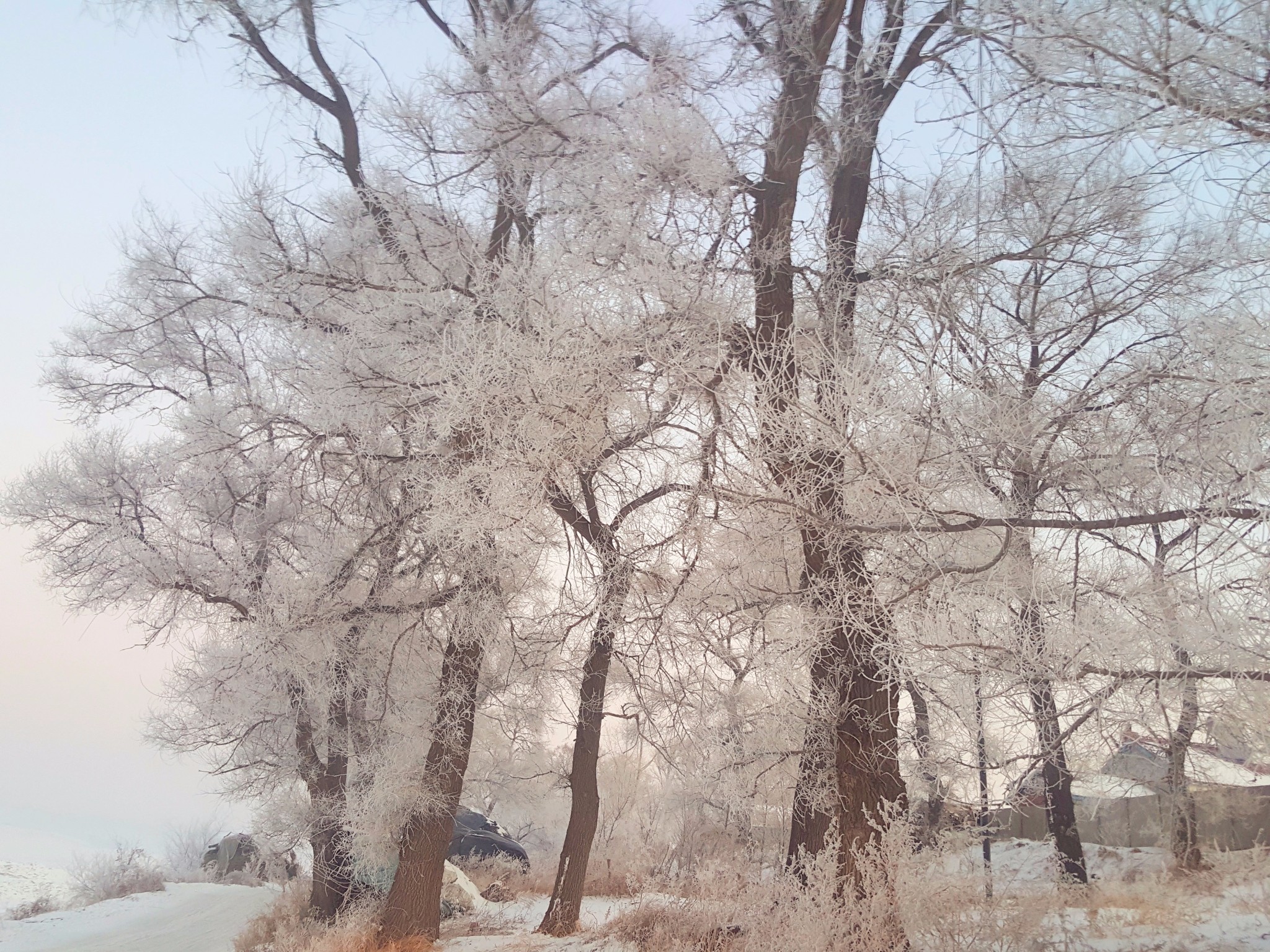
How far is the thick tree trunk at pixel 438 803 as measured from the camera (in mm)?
9320

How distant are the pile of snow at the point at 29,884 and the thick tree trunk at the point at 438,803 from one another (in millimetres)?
9170

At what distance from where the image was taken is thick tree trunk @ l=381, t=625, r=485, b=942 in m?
9.32

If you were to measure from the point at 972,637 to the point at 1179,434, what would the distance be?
1881 millimetres

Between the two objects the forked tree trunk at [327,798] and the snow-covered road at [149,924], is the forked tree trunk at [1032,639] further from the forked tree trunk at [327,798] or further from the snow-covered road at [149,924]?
the snow-covered road at [149,924]

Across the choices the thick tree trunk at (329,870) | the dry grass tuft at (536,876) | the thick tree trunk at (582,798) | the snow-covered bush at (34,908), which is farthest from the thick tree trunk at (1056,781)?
the snow-covered bush at (34,908)

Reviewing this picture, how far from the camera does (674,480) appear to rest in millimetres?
7652

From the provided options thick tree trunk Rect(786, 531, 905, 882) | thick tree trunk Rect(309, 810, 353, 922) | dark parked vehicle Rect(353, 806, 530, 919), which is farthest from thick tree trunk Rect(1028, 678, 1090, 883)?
dark parked vehicle Rect(353, 806, 530, 919)

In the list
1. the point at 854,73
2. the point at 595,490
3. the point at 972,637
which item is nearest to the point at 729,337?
the point at 595,490

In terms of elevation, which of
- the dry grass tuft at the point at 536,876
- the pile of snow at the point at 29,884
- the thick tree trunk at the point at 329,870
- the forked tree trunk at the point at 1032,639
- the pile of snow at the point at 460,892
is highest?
the forked tree trunk at the point at 1032,639

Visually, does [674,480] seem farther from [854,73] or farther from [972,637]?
[854,73]

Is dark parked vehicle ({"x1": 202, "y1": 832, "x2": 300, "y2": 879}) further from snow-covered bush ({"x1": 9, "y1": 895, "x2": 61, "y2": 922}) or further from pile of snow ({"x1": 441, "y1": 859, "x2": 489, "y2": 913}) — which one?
pile of snow ({"x1": 441, "y1": 859, "x2": 489, "y2": 913})

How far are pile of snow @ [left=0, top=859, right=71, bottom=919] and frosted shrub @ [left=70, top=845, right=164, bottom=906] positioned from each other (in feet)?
0.77

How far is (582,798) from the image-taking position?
1050 cm

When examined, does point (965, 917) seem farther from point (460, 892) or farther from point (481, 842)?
point (481, 842)
